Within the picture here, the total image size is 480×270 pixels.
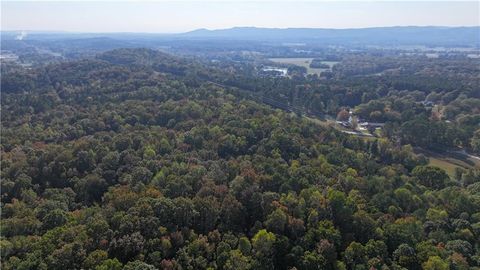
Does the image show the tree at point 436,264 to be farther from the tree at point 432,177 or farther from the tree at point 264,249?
the tree at point 432,177

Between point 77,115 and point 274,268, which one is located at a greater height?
point 77,115

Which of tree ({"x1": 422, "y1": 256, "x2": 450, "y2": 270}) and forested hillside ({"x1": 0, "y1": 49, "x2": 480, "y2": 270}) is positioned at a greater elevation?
forested hillside ({"x1": 0, "y1": 49, "x2": 480, "y2": 270})

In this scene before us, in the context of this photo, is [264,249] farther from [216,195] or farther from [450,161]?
[450,161]

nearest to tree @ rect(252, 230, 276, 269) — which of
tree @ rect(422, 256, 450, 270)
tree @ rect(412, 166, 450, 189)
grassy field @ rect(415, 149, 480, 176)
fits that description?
tree @ rect(422, 256, 450, 270)

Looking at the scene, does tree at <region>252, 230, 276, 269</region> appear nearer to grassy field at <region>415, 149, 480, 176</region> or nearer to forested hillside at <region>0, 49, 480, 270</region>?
forested hillside at <region>0, 49, 480, 270</region>

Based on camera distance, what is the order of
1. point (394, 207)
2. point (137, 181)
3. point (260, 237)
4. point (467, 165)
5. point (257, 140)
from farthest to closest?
point (467, 165)
point (257, 140)
point (137, 181)
point (394, 207)
point (260, 237)

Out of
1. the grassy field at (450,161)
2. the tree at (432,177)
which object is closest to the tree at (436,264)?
the tree at (432,177)

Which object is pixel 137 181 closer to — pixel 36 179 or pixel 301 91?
pixel 36 179

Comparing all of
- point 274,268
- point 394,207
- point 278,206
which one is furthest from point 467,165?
point 274,268

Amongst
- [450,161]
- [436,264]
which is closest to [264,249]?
[436,264]
